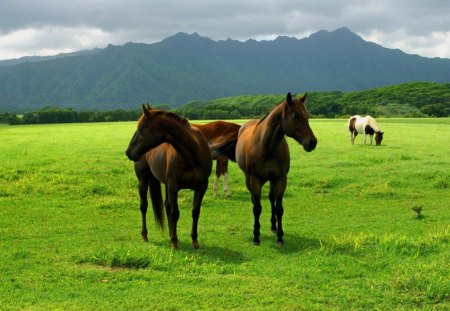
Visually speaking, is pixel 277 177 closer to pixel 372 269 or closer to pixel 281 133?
pixel 281 133

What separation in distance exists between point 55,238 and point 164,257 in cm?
325

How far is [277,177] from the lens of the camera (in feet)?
30.8

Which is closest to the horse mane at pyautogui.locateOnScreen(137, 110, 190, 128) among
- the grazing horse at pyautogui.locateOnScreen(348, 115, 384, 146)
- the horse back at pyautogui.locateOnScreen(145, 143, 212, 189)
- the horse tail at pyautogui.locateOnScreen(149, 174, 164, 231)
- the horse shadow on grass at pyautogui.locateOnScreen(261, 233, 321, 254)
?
the horse back at pyautogui.locateOnScreen(145, 143, 212, 189)

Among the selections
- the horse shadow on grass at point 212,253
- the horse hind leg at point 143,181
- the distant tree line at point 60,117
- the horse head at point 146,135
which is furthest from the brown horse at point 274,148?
the distant tree line at point 60,117

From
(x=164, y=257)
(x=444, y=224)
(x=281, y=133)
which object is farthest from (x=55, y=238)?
(x=444, y=224)

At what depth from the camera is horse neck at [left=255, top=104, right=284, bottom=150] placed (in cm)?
904

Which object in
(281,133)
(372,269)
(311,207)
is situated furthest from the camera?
(311,207)

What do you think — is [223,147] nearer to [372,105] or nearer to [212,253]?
[212,253]

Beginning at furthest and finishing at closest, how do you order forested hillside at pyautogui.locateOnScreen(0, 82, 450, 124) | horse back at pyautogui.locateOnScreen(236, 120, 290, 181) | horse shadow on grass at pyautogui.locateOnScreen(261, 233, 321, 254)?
1. forested hillside at pyautogui.locateOnScreen(0, 82, 450, 124)
2. horse back at pyautogui.locateOnScreen(236, 120, 290, 181)
3. horse shadow on grass at pyautogui.locateOnScreen(261, 233, 321, 254)

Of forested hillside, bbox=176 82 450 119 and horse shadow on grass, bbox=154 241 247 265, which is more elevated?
forested hillside, bbox=176 82 450 119

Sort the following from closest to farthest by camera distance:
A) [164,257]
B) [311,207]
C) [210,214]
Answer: [164,257] → [210,214] → [311,207]

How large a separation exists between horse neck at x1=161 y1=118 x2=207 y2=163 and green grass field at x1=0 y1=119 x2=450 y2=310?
72.8 inches

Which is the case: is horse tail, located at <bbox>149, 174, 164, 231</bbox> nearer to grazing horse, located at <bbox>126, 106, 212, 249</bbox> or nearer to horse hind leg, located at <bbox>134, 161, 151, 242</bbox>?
horse hind leg, located at <bbox>134, 161, 151, 242</bbox>

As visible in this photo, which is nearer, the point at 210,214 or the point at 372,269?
the point at 372,269
